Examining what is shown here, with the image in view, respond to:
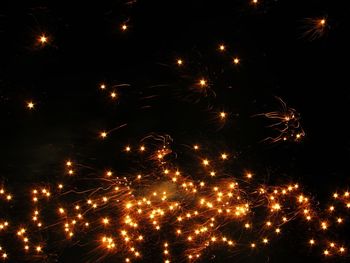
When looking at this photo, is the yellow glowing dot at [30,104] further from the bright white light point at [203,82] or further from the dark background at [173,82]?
the bright white light point at [203,82]

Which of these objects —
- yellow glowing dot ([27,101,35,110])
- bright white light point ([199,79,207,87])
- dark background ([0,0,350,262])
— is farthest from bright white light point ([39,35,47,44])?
bright white light point ([199,79,207,87])

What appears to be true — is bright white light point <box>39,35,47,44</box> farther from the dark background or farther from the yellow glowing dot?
the yellow glowing dot

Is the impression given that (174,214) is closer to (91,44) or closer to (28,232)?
(28,232)

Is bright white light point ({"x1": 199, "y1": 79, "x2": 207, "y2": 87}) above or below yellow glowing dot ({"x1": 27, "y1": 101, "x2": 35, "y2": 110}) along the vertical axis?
above

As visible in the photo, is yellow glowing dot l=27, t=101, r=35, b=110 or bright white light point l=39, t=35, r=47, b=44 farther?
yellow glowing dot l=27, t=101, r=35, b=110

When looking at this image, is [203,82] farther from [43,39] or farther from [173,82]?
[43,39]

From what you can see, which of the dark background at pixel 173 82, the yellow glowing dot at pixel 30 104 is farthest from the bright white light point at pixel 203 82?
the yellow glowing dot at pixel 30 104

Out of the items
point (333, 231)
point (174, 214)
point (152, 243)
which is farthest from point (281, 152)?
point (152, 243)

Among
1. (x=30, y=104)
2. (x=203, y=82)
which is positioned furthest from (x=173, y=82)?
(x=30, y=104)
